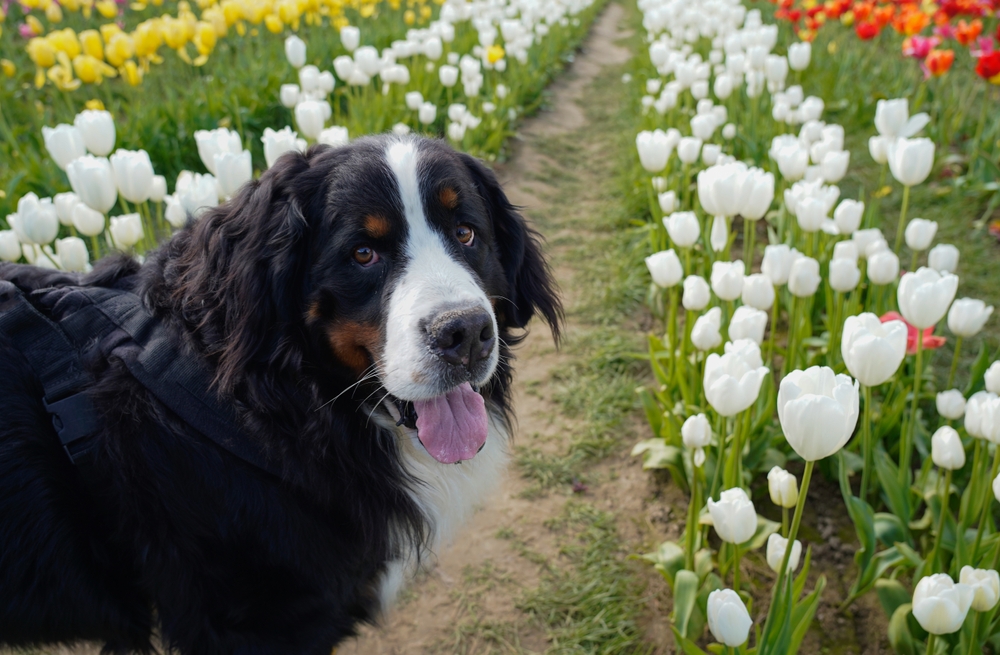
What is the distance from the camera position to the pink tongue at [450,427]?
205 centimetres

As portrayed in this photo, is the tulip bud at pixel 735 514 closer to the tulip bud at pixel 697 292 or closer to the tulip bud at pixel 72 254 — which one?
the tulip bud at pixel 697 292

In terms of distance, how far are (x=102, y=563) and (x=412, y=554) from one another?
0.97 meters

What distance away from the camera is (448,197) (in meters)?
2.10

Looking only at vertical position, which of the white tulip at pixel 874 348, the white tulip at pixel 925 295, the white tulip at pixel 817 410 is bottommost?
the white tulip at pixel 925 295

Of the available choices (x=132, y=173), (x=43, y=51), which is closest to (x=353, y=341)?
(x=132, y=173)

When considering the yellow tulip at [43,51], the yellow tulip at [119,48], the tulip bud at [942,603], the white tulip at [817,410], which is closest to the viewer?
the white tulip at [817,410]

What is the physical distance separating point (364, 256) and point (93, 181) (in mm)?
1376

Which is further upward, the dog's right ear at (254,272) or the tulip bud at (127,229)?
the dog's right ear at (254,272)

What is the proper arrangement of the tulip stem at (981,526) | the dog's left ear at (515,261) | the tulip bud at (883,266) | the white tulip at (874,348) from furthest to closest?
the tulip bud at (883,266) → the dog's left ear at (515,261) → the tulip stem at (981,526) → the white tulip at (874,348)

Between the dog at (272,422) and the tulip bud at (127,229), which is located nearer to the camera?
the dog at (272,422)

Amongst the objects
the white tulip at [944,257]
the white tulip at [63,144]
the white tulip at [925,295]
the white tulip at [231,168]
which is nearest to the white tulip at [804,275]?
the white tulip at [925,295]

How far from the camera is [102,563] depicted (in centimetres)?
182

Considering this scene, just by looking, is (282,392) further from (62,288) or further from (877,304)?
(877,304)

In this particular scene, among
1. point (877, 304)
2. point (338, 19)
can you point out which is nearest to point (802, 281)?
point (877, 304)
